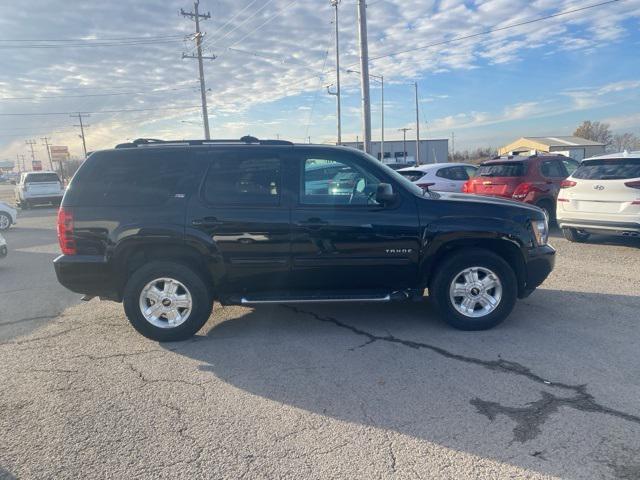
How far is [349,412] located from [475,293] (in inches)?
85.5

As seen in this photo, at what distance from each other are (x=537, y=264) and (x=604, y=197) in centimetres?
435

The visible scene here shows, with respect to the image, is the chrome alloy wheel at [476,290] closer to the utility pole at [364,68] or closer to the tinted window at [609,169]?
the tinted window at [609,169]

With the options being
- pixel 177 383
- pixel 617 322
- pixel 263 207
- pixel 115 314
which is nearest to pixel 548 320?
pixel 617 322

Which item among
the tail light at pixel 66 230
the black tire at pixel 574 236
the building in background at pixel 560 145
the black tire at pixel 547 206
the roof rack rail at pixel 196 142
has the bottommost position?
the black tire at pixel 574 236

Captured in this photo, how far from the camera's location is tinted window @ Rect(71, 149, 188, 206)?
4.73m

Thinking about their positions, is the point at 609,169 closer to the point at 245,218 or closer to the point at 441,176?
the point at 441,176

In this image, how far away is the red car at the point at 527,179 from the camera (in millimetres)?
10328

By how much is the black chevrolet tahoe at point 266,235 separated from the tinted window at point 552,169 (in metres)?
6.41

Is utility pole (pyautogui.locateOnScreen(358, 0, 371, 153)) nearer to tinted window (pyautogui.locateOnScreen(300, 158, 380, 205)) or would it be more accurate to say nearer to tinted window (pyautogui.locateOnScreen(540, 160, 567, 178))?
tinted window (pyautogui.locateOnScreen(540, 160, 567, 178))

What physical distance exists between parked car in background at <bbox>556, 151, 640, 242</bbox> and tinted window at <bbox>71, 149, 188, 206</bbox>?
23.5 feet

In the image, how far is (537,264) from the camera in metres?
5.02

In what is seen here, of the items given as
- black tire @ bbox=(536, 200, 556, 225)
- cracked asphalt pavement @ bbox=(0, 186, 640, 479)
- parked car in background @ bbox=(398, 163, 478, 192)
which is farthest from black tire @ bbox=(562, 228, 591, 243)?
cracked asphalt pavement @ bbox=(0, 186, 640, 479)

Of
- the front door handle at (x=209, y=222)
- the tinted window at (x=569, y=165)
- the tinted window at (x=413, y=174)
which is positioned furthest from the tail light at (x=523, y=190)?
the front door handle at (x=209, y=222)

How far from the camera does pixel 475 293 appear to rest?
16.2 feet
